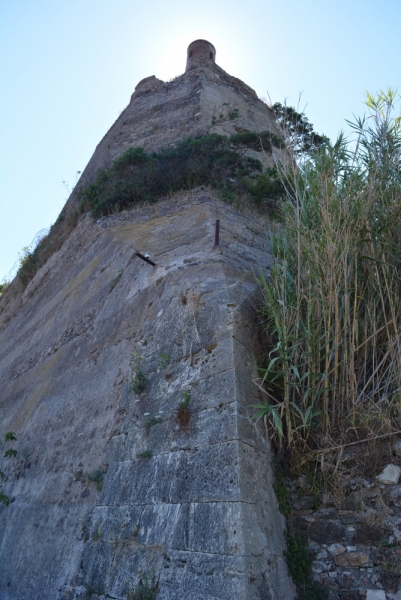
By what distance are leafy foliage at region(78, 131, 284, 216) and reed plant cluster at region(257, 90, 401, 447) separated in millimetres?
2514

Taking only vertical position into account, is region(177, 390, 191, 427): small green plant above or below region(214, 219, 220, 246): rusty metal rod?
below

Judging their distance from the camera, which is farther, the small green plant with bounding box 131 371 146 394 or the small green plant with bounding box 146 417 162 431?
the small green plant with bounding box 131 371 146 394

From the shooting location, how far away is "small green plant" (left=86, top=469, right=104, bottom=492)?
3.89m

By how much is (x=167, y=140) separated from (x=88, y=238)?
6.89 ft

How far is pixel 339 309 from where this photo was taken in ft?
11.6

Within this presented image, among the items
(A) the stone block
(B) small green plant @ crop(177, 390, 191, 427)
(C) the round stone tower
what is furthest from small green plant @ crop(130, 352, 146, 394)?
(C) the round stone tower

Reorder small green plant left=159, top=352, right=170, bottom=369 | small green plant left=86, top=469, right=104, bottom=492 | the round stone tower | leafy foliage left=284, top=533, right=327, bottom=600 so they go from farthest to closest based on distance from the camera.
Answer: the round stone tower
small green plant left=159, top=352, right=170, bottom=369
small green plant left=86, top=469, right=104, bottom=492
leafy foliage left=284, top=533, right=327, bottom=600

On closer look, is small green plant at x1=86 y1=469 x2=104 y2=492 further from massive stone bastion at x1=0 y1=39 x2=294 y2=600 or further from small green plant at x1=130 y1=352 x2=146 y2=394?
small green plant at x1=130 y1=352 x2=146 y2=394

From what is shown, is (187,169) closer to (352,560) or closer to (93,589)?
(93,589)

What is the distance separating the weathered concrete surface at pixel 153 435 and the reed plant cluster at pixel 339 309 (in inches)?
13.3

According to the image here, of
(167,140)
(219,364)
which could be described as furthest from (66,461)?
(167,140)

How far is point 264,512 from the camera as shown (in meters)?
3.00

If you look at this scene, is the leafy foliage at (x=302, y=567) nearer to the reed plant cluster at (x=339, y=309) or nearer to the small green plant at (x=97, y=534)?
the reed plant cluster at (x=339, y=309)

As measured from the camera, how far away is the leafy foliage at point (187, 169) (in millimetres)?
6781
